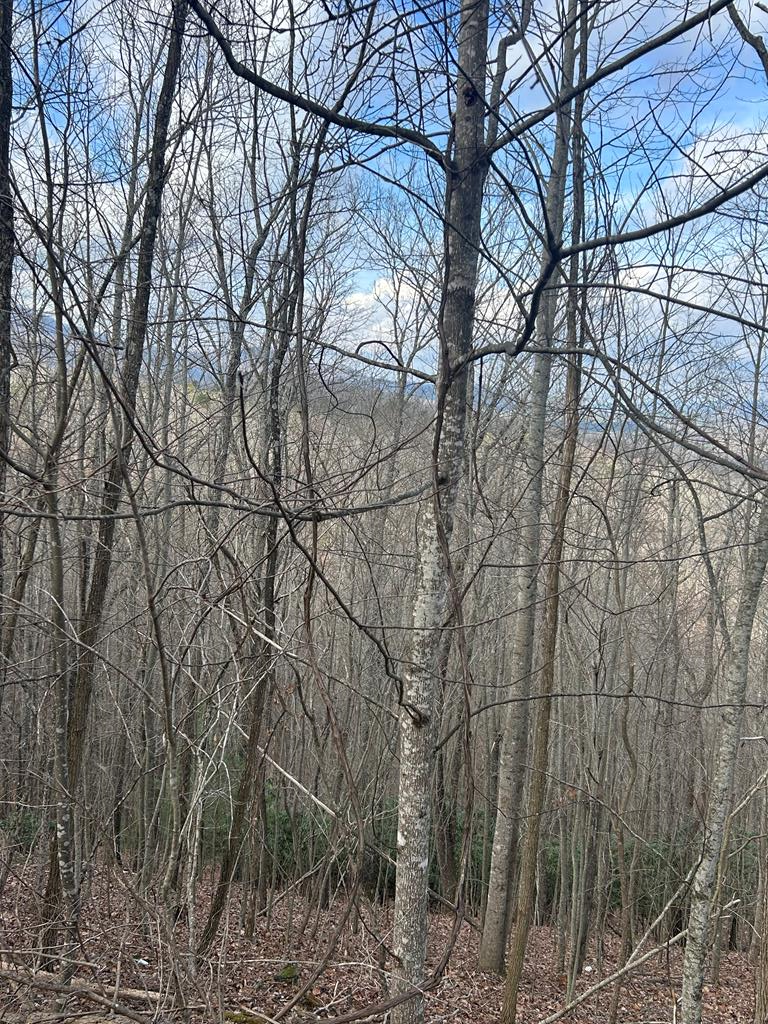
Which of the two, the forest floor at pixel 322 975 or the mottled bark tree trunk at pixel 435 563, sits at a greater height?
the mottled bark tree trunk at pixel 435 563

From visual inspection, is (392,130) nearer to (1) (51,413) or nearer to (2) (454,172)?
(2) (454,172)

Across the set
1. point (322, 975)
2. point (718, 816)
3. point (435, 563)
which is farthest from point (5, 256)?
point (322, 975)

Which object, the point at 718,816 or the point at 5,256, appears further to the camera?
the point at 718,816

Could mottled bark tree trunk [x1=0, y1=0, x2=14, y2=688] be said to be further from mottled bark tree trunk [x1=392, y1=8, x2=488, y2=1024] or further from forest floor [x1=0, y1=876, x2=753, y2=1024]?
mottled bark tree trunk [x1=392, y1=8, x2=488, y2=1024]

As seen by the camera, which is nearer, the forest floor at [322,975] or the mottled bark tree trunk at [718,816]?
the forest floor at [322,975]

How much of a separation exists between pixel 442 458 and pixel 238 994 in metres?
4.65

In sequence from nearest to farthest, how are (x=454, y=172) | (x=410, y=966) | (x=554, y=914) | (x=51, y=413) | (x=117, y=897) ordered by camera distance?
1. (x=454, y=172)
2. (x=410, y=966)
3. (x=117, y=897)
4. (x=51, y=413)
5. (x=554, y=914)

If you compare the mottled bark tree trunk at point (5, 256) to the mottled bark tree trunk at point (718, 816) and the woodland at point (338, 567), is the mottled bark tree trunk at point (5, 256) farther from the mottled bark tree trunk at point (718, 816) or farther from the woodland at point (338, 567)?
the mottled bark tree trunk at point (718, 816)

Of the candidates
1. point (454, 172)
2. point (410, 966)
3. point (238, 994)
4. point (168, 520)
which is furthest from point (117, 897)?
point (454, 172)

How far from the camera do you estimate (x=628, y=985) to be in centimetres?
875

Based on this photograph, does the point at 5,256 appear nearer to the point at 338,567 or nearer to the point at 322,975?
the point at 338,567

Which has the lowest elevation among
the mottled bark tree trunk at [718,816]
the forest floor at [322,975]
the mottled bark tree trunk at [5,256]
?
the forest floor at [322,975]

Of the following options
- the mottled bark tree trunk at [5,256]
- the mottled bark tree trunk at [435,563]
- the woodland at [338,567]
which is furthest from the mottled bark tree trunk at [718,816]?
the mottled bark tree trunk at [5,256]

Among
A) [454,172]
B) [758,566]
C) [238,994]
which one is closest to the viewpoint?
[454,172]
